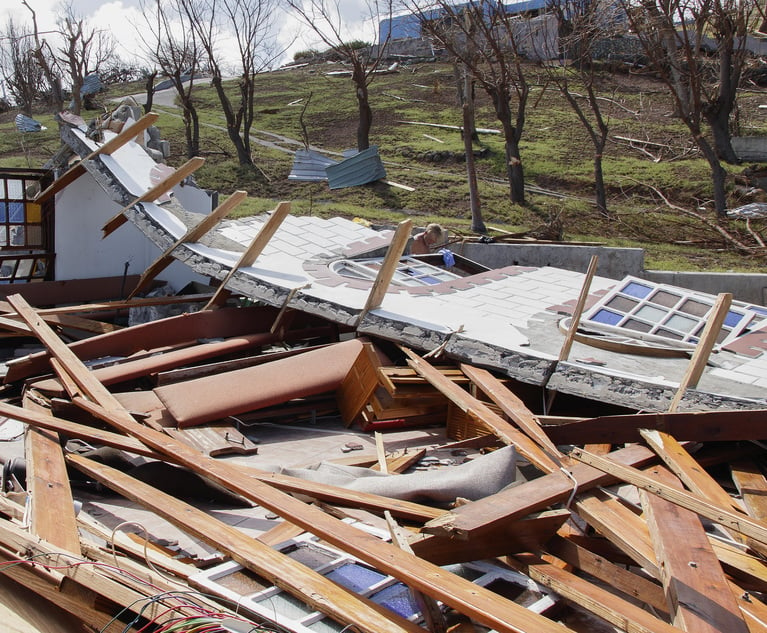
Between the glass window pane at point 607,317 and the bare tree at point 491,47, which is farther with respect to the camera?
the bare tree at point 491,47

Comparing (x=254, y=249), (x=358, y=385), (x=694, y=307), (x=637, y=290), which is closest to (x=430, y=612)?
(x=358, y=385)

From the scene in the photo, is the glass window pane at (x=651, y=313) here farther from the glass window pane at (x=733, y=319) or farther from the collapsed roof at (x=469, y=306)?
the glass window pane at (x=733, y=319)

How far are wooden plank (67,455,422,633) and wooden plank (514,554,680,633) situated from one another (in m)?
0.70

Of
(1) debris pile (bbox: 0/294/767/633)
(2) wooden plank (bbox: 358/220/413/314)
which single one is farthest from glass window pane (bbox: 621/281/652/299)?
(2) wooden plank (bbox: 358/220/413/314)

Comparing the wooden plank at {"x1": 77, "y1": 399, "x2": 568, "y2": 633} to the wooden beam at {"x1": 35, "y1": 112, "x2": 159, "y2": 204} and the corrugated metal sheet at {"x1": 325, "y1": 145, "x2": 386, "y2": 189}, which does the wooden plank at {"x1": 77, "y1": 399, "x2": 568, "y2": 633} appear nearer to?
the wooden beam at {"x1": 35, "y1": 112, "x2": 159, "y2": 204}

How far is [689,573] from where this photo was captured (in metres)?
3.11

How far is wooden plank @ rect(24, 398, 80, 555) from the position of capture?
3.46 m

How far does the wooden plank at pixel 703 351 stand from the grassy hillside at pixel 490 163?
6998 mm

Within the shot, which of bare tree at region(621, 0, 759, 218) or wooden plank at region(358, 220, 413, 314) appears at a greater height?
bare tree at region(621, 0, 759, 218)

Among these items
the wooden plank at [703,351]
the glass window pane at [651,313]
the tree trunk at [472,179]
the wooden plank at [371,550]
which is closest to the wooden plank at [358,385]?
the wooden plank at [371,550]

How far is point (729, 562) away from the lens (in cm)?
341

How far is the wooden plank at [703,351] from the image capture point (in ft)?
16.3

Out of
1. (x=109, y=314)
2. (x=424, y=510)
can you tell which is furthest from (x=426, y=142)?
(x=424, y=510)

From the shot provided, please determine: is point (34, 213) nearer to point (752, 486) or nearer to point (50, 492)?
point (50, 492)
